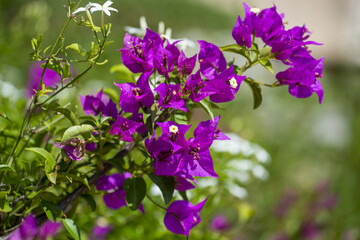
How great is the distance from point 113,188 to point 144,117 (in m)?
0.15

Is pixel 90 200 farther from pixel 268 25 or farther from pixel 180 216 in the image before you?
pixel 268 25

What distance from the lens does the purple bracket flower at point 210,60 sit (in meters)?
Answer: 0.48

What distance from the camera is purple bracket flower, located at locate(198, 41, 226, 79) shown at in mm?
483

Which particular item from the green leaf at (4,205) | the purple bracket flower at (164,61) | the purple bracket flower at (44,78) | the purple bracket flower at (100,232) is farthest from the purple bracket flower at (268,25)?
the purple bracket flower at (44,78)

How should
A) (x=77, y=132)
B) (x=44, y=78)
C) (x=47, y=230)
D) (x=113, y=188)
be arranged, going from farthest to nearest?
(x=44, y=78), (x=47, y=230), (x=113, y=188), (x=77, y=132)

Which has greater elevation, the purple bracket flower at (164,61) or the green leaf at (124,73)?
the purple bracket flower at (164,61)

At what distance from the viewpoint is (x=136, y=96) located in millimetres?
443

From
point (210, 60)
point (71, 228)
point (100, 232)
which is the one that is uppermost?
point (210, 60)

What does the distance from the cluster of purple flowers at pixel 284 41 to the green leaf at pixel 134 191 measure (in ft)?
0.64

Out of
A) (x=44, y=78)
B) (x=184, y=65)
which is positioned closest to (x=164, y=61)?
(x=184, y=65)

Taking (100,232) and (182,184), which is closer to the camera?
(182,184)

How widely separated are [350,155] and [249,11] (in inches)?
65.6

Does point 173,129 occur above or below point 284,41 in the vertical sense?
below

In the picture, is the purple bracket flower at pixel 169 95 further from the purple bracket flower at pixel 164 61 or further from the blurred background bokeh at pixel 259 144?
the blurred background bokeh at pixel 259 144
